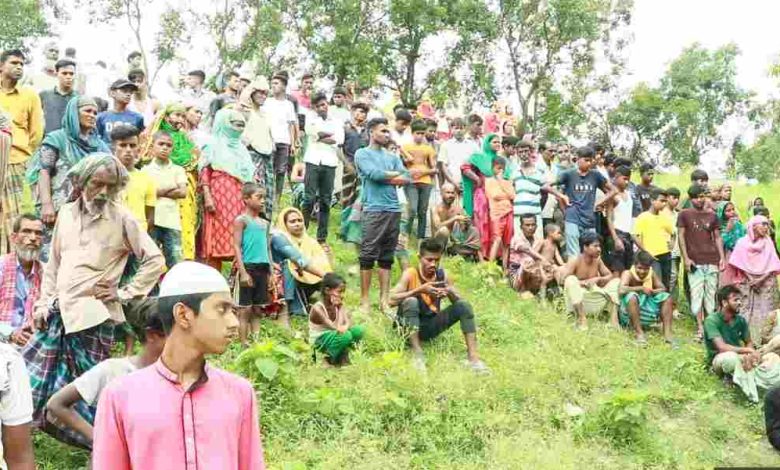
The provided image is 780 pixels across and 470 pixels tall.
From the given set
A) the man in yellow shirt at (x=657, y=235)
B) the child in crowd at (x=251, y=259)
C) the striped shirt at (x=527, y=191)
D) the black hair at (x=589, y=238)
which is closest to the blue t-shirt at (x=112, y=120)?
the child in crowd at (x=251, y=259)

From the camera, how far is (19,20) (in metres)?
20.4

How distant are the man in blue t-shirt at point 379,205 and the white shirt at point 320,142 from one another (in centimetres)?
160

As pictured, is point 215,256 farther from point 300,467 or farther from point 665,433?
point 665,433

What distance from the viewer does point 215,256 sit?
25.5ft

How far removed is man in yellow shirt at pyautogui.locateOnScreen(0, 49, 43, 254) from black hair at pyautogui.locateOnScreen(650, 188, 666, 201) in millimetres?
7119

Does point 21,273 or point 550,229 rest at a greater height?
point 21,273

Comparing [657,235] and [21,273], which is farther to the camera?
[657,235]

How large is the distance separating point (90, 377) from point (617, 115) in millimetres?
22553

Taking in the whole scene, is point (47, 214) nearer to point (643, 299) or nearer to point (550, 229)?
point (550, 229)

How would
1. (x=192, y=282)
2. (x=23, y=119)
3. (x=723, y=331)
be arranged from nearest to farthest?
(x=192, y=282)
(x=23, y=119)
(x=723, y=331)

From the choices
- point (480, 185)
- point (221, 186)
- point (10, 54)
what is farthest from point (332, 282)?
point (480, 185)

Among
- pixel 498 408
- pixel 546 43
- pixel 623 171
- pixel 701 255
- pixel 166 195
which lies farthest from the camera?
pixel 546 43

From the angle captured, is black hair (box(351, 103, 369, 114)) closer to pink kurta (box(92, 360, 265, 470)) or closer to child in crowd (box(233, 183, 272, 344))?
child in crowd (box(233, 183, 272, 344))

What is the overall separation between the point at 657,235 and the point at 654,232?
0.05 m
